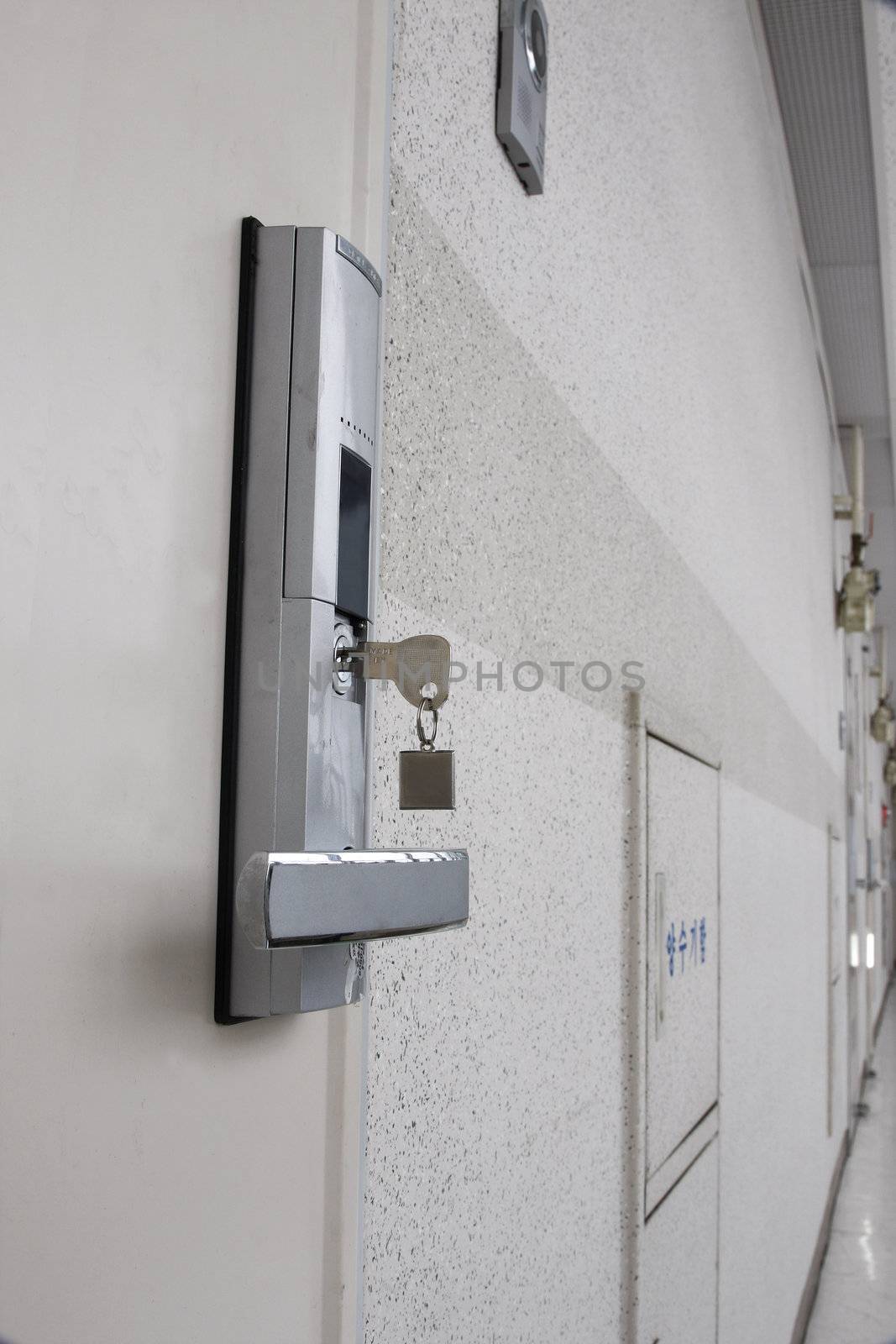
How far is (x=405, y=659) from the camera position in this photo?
403mm

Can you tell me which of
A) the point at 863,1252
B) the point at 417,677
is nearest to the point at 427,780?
the point at 417,677

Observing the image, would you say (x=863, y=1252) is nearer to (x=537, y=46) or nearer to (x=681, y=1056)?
(x=681, y=1056)

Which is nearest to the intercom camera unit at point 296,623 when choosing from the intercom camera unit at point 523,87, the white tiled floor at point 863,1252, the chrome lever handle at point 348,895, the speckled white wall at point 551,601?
the chrome lever handle at point 348,895

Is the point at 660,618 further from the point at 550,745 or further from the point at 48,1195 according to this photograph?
the point at 48,1195

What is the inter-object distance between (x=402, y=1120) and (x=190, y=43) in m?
0.47

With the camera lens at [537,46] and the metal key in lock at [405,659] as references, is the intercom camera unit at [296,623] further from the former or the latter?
the camera lens at [537,46]

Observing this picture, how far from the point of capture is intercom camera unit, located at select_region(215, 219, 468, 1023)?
37cm

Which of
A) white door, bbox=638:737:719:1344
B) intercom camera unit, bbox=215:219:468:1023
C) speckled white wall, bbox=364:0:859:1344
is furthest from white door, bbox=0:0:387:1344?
white door, bbox=638:737:719:1344

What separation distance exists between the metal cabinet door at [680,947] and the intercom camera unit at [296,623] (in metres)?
0.70

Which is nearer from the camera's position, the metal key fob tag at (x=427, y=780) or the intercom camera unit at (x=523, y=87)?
the metal key fob tag at (x=427, y=780)

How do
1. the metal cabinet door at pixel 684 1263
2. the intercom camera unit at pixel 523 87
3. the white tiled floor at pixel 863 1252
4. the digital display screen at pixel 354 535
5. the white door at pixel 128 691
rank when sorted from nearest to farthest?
the white door at pixel 128 691 < the digital display screen at pixel 354 535 < the intercom camera unit at pixel 523 87 < the metal cabinet door at pixel 684 1263 < the white tiled floor at pixel 863 1252

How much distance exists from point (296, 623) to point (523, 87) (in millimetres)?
529

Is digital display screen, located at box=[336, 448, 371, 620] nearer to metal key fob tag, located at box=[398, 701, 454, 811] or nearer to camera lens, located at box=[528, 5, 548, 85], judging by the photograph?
metal key fob tag, located at box=[398, 701, 454, 811]

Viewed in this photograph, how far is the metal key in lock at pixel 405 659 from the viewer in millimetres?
398
